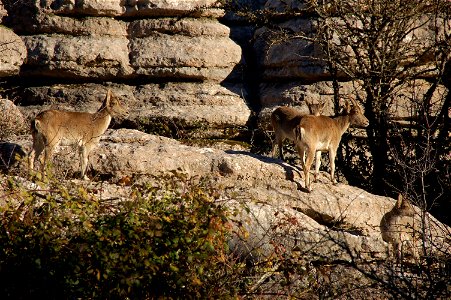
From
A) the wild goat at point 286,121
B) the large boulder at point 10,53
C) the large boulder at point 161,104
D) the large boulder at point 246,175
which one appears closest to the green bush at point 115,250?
the large boulder at point 246,175

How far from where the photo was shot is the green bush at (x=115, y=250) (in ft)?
24.5

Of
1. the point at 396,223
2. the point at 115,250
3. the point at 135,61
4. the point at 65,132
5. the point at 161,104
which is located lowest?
the point at 161,104

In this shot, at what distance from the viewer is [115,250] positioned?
7504mm

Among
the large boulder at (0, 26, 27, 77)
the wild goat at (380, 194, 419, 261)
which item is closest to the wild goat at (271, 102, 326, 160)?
the wild goat at (380, 194, 419, 261)

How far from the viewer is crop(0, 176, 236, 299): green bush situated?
24.5 feet

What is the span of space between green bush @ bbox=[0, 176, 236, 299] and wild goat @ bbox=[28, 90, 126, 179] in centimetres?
499

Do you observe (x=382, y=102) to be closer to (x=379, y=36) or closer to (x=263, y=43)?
(x=379, y=36)

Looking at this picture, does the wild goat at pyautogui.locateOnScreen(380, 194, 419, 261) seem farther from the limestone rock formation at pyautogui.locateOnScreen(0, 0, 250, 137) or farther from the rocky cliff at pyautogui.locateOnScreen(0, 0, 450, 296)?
the limestone rock formation at pyautogui.locateOnScreen(0, 0, 250, 137)

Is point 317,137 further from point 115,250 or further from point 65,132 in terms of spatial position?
point 115,250

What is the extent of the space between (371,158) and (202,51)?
4795mm

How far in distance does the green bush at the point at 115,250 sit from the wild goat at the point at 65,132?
16.4 ft

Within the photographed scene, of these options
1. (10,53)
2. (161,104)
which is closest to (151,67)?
(161,104)

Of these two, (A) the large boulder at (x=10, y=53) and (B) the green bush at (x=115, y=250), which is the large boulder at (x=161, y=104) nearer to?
(A) the large boulder at (x=10, y=53)

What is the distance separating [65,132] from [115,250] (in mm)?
6722
